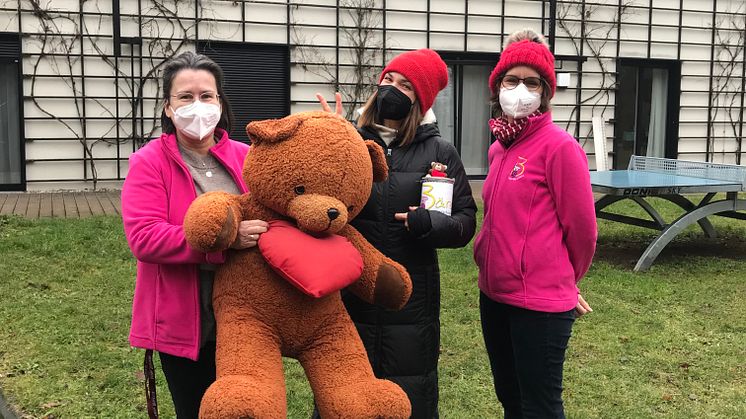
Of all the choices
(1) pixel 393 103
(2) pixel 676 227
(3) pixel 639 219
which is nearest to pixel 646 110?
(3) pixel 639 219

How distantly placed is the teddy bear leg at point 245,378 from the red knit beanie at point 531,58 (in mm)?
1429

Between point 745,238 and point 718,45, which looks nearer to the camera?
point 745,238

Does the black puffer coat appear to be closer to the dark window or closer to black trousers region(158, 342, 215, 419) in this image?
black trousers region(158, 342, 215, 419)

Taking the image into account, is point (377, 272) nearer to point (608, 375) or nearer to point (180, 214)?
point (180, 214)

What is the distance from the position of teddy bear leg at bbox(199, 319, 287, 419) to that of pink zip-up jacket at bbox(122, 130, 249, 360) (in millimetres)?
247

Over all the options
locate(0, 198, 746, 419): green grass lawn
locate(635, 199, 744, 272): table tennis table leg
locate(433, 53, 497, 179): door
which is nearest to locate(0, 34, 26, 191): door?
locate(0, 198, 746, 419): green grass lawn

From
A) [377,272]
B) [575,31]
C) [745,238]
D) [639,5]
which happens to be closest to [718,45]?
[639,5]

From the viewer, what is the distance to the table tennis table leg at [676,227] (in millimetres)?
7047

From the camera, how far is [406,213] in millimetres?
2633

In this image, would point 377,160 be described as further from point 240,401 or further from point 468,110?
point 468,110

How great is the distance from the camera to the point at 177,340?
2.38 metres

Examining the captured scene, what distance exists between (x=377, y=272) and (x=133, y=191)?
848mm

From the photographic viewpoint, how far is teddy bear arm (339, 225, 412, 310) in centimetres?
236

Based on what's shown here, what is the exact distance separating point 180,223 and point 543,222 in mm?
1319
